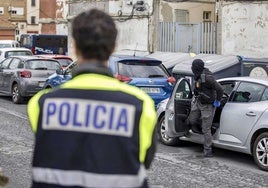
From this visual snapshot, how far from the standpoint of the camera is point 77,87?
2400 mm

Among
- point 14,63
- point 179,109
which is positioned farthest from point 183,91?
point 14,63

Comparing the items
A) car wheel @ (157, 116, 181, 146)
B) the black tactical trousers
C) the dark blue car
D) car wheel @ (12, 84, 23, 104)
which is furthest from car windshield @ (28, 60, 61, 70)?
the black tactical trousers

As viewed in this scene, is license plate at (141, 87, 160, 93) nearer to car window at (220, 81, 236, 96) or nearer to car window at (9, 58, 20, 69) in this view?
car window at (220, 81, 236, 96)

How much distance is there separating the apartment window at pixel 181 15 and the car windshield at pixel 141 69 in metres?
11.0

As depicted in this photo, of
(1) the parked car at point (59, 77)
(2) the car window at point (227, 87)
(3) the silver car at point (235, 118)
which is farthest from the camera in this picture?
(1) the parked car at point (59, 77)

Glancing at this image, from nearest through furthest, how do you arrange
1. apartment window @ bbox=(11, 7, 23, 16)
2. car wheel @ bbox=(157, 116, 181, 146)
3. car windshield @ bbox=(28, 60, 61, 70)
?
car wheel @ bbox=(157, 116, 181, 146), car windshield @ bbox=(28, 60, 61, 70), apartment window @ bbox=(11, 7, 23, 16)

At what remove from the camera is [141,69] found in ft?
39.7

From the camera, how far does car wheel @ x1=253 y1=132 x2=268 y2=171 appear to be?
794 cm

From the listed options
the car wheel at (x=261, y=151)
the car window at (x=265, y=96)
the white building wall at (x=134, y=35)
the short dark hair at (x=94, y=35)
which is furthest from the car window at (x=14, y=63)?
the short dark hair at (x=94, y=35)

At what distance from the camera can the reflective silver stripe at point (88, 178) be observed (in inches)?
91.0

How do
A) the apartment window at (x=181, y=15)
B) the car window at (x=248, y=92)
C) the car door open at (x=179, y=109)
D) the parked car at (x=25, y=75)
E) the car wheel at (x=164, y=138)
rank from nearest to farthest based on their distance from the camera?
the car window at (x=248, y=92), the car door open at (x=179, y=109), the car wheel at (x=164, y=138), the parked car at (x=25, y=75), the apartment window at (x=181, y=15)

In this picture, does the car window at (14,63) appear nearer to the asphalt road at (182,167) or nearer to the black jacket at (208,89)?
the asphalt road at (182,167)

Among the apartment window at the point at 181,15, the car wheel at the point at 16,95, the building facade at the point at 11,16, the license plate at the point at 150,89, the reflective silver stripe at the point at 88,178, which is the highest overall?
the building facade at the point at 11,16

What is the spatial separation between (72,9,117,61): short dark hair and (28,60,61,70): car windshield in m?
13.8
